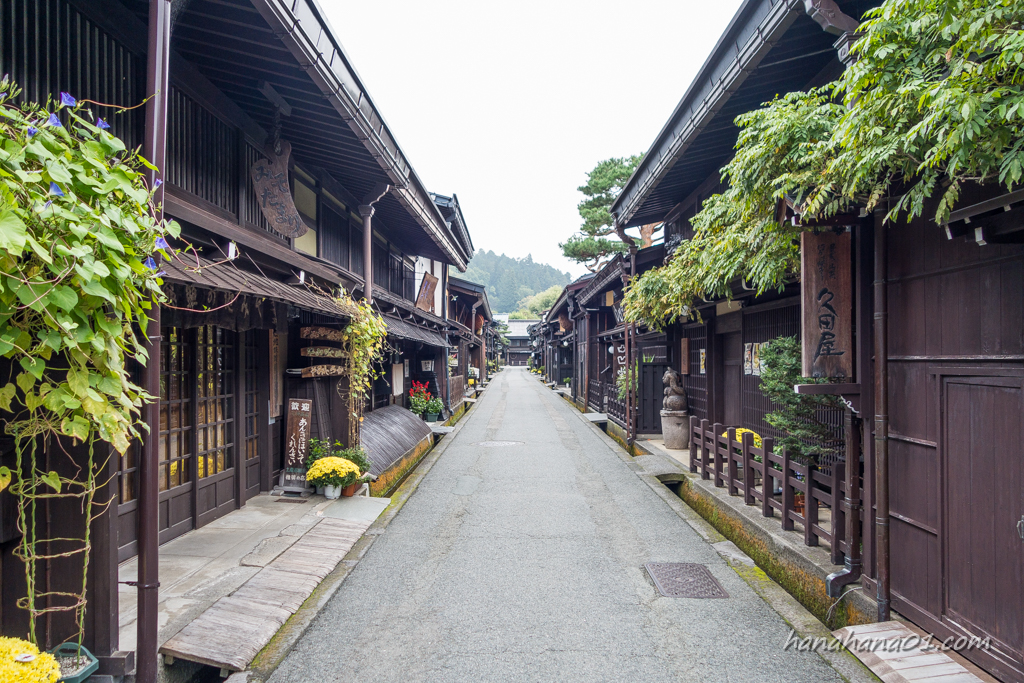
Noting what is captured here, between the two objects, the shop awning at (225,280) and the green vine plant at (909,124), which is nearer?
the green vine plant at (909,124)

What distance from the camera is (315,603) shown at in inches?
210

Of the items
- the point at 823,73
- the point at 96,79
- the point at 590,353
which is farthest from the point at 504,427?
the point at 96,79

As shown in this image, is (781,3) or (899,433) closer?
(899,433)

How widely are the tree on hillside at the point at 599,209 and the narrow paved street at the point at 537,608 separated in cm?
2485

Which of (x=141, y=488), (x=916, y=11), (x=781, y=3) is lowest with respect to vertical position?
(x=141, y=488)

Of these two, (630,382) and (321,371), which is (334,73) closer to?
(321,371)

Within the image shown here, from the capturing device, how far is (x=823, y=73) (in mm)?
7148

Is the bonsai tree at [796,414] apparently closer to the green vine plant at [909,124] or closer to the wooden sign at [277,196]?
the green vine plant at [909,124]

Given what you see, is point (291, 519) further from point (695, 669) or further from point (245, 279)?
point (695, 669)

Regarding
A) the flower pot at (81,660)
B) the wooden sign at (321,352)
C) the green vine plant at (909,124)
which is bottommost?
the flower pot at (81,660)

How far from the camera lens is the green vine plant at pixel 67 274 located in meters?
2.47

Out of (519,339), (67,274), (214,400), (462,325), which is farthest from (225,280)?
(519,339)

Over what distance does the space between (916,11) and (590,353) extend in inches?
857

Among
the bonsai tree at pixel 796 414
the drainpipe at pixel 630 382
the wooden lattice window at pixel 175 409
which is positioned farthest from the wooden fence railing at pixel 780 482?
the wooden lattice window at pixel 175 409
